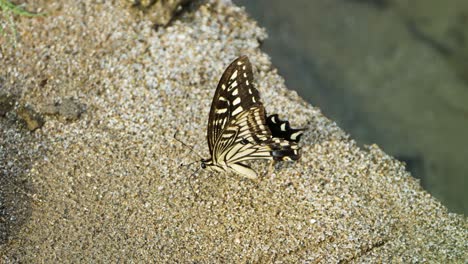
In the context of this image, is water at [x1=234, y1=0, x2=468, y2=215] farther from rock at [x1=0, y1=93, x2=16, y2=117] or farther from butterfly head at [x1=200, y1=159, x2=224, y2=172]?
rock at [x1=0, y1=93, x2=16, y2=117]

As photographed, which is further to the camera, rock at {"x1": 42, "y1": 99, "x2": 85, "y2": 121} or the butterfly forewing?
rock at {"x1": 42, "y1": 99, "x2": 85, "y2": 121}

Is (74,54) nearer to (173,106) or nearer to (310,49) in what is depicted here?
(173,106)

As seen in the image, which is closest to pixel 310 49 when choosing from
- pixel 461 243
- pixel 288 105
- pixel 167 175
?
pixel 288 105

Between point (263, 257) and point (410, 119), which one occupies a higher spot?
point (410, 119)

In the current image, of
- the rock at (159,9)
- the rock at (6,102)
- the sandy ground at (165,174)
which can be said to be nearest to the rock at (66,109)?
the sandy ground at (165,174)

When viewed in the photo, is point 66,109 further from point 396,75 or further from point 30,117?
point 396,75

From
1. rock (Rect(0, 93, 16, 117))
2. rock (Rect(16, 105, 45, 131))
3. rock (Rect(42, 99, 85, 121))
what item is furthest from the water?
rock (Rect(0, 93, 16, 117))
